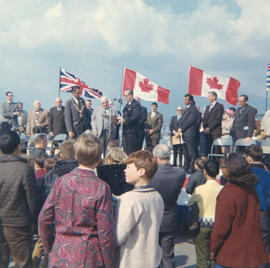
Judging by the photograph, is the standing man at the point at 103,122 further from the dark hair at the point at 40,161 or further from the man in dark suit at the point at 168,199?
the man in dark suit at the point at 168,199

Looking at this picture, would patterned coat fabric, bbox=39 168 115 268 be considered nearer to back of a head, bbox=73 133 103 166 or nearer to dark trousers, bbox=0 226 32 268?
back of a head, bbox=73 133 103 166

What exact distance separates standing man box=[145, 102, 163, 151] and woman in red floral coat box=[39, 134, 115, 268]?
8737mm

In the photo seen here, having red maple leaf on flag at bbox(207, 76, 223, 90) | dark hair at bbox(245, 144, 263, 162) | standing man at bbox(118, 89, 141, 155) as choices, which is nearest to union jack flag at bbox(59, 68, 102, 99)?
standing man at bbox(118, 89, 141, 155)

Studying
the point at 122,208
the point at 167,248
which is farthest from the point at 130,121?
the point at 122,208

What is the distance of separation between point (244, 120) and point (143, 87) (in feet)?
13.5

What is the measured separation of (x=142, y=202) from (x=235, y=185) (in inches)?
34.8

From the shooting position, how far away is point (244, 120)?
8508 millimetres

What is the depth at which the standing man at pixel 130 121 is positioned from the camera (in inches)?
342

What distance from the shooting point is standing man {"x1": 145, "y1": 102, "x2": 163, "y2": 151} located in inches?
437

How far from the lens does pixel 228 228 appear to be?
2.66 metres

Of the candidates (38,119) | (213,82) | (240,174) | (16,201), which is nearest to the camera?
(240,174)

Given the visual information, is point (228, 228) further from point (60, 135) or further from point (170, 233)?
point (60, 135)

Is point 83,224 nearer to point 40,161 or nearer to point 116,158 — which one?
point 116,158

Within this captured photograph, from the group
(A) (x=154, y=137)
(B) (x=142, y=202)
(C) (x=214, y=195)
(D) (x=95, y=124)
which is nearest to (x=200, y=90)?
(A) (x=154, y=137)
